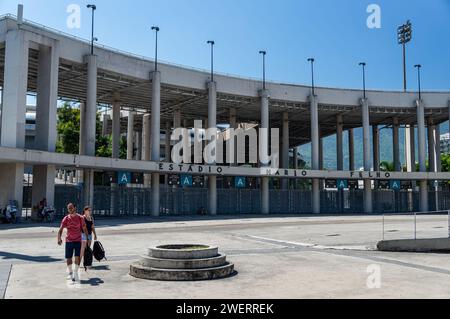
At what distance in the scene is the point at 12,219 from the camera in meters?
29.1

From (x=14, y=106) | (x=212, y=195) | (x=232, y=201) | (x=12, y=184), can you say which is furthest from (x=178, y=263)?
(x=232, y=201)

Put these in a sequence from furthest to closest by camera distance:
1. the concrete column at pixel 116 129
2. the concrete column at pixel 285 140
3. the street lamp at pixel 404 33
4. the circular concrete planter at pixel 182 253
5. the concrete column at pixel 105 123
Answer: the street lamp at pixel 404 33
the concrete column at pixel 105 123
the concrete column at pixel 285 140
the concrete column at pixel 116 129
the circular concrete planter at pixel 182 253

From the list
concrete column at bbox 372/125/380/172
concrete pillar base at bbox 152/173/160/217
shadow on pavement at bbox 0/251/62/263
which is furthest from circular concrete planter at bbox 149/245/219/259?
concrete column at bbox 372/125/380/172

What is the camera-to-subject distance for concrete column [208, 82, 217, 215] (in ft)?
141

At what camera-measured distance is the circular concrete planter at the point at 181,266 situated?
35.3 ft

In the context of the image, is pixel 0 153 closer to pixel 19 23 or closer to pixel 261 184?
pixel 19 23

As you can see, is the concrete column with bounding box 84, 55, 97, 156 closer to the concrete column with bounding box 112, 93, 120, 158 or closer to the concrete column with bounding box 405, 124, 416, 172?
the concrete column with bounding box 112, 93, 120, 158

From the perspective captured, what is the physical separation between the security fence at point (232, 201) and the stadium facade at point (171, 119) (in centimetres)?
11

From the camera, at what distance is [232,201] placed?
47.4 meters

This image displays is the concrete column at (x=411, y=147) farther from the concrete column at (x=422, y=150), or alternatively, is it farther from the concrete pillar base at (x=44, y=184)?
the concrete pillar base at (x=44, y=184)

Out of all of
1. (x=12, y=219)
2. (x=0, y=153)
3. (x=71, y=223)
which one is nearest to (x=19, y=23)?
(x=0, y=153)

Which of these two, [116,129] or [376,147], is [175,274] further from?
[376,147]

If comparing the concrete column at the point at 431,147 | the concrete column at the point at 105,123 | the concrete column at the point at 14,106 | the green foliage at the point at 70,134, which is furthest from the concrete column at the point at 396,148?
the concrete column at the point at 14,106
